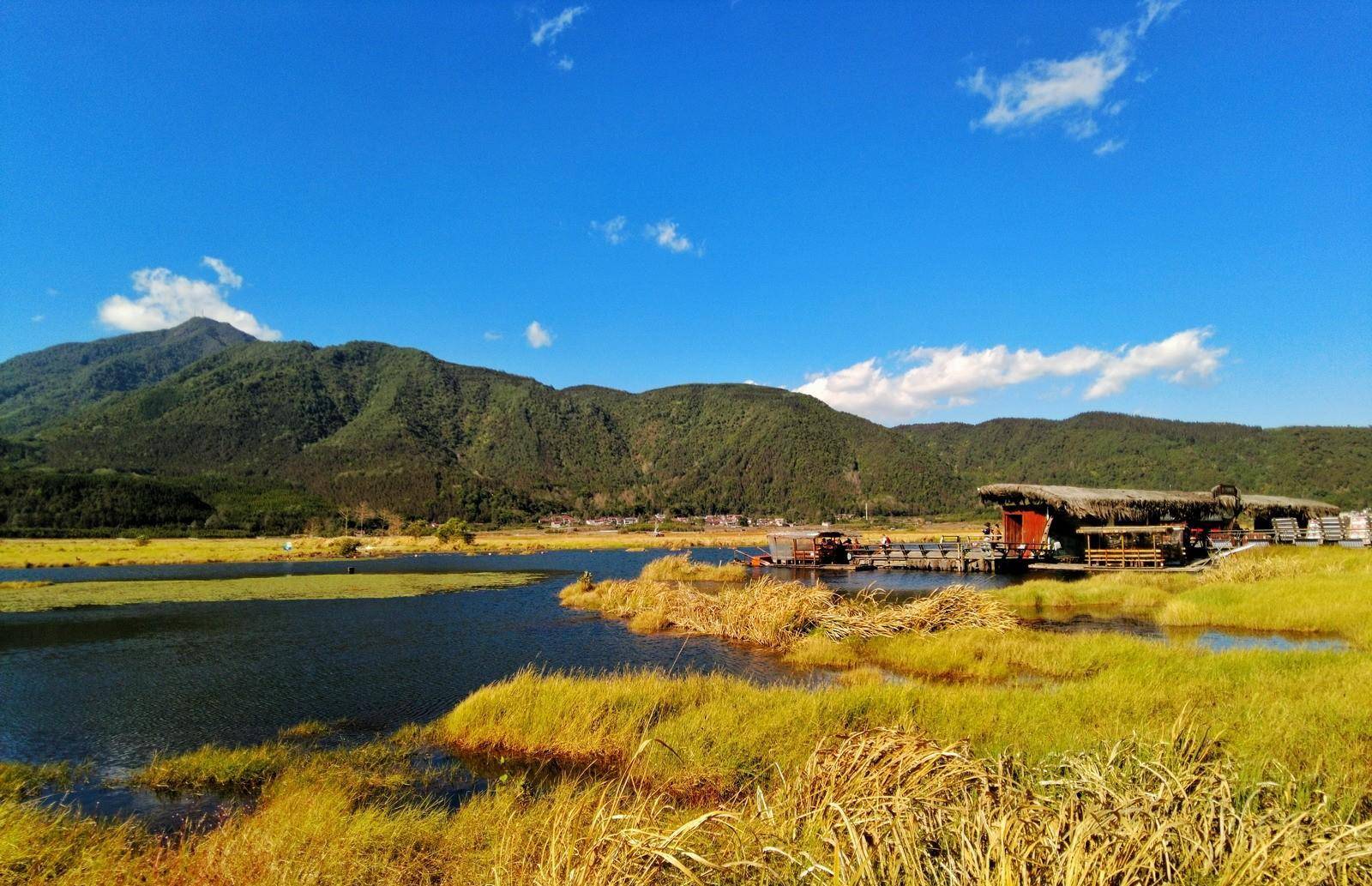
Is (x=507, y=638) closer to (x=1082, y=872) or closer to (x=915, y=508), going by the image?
(x=1082, y=872)

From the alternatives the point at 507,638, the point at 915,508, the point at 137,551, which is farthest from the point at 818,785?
the point at 915,508

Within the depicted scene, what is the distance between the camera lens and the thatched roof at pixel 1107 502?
39.9 metres

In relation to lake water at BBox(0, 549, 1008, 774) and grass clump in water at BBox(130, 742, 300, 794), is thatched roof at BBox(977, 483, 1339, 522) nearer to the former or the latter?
lake water at BBox(0, 549, 1008, 774)

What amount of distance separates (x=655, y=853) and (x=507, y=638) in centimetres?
2255

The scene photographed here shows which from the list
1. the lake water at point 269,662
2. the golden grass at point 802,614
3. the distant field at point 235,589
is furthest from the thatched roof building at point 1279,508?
the distant field at point 235,589

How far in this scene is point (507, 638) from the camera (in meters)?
24.7

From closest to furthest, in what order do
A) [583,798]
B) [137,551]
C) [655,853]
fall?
[655,853] → [583,798] → [137,551]

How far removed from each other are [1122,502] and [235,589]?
5597 cm

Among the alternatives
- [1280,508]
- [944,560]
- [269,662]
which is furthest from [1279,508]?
[269,662]

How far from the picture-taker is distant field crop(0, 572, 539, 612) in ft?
119

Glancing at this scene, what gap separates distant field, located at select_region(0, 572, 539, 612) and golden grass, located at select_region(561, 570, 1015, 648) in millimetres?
21569

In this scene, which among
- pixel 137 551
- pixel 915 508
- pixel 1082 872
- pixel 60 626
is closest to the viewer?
pixel 1082 872

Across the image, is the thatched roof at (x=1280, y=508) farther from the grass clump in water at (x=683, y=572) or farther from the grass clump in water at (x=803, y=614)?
the grass clump in water at (x=803, y=614)

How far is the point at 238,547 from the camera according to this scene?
281ft
